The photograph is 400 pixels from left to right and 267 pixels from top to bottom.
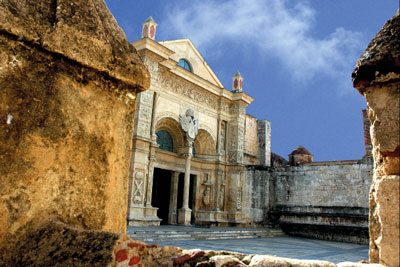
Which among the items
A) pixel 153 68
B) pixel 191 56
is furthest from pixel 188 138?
pixel 191 56

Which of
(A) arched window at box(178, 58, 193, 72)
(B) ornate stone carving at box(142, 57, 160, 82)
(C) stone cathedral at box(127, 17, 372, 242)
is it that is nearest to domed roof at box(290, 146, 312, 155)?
(C) stone cathedral at box(127, 17, 372, 242)

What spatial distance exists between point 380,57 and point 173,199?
1429 cm

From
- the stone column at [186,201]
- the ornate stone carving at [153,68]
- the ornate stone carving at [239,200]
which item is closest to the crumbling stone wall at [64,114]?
the ornate stone carving at [153,68]

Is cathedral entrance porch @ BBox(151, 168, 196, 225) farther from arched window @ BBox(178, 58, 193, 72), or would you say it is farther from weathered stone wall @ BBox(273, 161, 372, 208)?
arched window @ BBox(178, 58, 193, 72)

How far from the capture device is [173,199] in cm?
1534

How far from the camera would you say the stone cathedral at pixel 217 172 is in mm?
14242

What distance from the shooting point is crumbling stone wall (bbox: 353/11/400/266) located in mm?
1471

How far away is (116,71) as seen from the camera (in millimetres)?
2092

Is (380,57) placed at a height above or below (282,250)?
above

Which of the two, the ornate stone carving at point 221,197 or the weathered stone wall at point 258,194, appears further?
the weathered stone wall at point 258,194

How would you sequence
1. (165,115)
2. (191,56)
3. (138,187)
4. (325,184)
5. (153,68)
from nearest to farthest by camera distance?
(138,187) < (153,68) < (165,115) < (325,184) < (191,56)

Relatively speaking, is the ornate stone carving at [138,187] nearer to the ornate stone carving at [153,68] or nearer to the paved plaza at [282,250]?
the paved plaza at [282,250]

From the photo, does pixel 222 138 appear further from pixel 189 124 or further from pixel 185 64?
pixel 185 64

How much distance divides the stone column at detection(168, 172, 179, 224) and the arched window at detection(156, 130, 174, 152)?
1206mm
